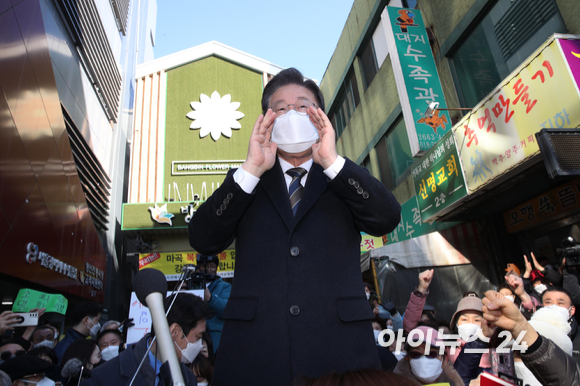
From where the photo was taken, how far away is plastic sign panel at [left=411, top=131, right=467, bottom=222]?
7367 millimetres

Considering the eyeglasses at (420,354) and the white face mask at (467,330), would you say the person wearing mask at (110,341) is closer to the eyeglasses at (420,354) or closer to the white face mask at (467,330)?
the eyeglasses at (420,354)

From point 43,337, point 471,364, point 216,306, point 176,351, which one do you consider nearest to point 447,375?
point 471,364

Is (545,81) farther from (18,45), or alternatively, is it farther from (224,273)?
(224,273)

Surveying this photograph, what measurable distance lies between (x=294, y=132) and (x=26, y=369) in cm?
339

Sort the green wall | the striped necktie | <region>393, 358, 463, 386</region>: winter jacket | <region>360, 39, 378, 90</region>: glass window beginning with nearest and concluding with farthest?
the striped necktie, <region>393, 358, 463, 386</region>: winter jacket, <region>360, 39, 378, 90</region>: glass window, the green wall

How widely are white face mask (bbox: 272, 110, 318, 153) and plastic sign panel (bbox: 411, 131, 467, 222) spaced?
615 cm

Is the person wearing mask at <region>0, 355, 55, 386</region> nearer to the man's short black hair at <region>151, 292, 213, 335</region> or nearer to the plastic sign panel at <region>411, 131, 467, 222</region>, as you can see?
the man's short black hair at <region>151, 292, 213, 335</region>

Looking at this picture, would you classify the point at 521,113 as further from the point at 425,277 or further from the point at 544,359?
the point at 544,359

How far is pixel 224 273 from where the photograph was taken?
38.7 feet

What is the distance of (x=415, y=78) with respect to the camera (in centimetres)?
878

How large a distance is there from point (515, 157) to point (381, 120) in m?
7.19

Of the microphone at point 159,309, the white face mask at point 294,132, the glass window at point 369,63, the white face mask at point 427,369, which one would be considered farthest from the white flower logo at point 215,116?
the microphone at point 159,309

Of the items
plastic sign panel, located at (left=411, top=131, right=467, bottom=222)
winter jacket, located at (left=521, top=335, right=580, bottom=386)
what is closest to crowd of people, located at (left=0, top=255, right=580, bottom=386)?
winter jacket, located at (left=521, top=335, right=580, bottom=386)

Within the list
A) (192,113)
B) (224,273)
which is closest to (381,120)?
(224,273)
